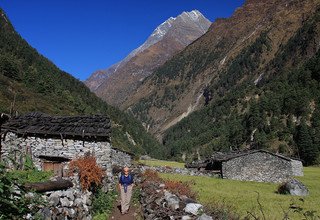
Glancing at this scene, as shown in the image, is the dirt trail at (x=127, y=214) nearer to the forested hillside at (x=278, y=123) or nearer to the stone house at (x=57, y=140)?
the stone house at (x=57, y=140)

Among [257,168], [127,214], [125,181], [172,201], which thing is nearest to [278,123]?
[257,168]

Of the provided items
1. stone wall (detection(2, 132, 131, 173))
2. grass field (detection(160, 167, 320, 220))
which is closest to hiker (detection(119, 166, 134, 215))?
grass field (detection(160, 167, 320, 220))

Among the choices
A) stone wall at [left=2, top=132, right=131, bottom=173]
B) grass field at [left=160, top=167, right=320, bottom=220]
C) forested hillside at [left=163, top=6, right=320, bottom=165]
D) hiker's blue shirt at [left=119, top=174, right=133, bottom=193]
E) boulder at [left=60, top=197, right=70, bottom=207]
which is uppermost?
forested hillside at [left=163, top=6, right=320, bottom=165]

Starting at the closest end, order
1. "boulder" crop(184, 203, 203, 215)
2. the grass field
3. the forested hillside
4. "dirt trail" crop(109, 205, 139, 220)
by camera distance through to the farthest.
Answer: "boulder" crop(184, 203, 203, 215) < "dirt trail" crop(109, 205, 139, 220) < the grass field < the forested hillside

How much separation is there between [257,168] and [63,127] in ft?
121

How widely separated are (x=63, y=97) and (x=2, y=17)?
2826 inches

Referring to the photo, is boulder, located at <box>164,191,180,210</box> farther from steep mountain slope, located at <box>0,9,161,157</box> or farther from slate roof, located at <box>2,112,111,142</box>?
steep mountain slope, located at <box>0,9,161,157</box>

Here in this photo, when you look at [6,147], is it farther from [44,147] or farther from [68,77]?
[68,77]

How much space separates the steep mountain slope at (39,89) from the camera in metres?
97.4

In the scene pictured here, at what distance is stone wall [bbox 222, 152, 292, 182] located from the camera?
55938 millimetres

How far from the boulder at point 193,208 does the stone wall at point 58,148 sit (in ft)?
37.9

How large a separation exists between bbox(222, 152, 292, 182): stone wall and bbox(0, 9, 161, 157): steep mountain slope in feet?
123

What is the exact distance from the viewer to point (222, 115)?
196 meters

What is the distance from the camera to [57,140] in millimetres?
25797
